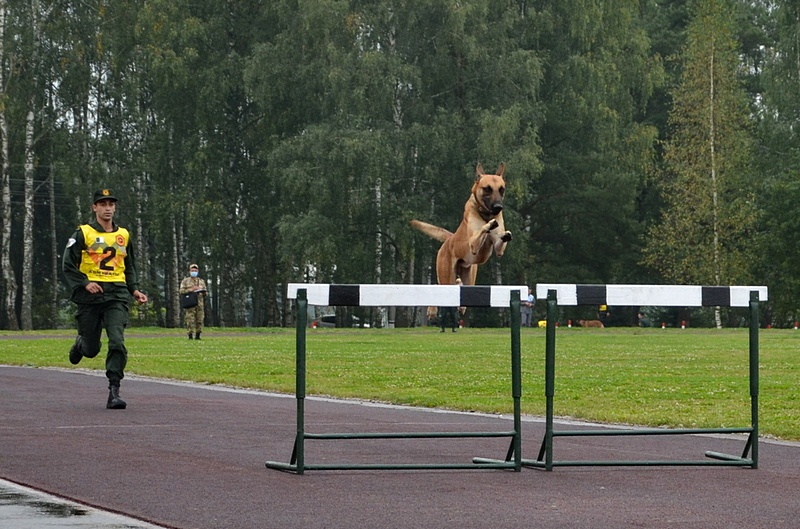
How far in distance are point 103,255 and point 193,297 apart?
1849 cm

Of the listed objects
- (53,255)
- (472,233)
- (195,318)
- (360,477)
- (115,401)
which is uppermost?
(53,255)

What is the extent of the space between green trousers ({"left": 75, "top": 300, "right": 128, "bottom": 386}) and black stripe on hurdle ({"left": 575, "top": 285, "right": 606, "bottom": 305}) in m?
5.80

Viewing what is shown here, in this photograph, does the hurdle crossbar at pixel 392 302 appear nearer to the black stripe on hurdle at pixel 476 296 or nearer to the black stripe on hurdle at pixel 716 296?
the black stripe on hurdle at pixel 476 296

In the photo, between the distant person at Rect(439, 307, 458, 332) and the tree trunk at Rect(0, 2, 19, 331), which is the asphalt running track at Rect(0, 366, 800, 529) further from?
the tree trunk at Rect(0, 2, 19, 331)

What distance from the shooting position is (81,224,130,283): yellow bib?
14.4 metres

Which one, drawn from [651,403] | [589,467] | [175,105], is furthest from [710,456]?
[175,105]

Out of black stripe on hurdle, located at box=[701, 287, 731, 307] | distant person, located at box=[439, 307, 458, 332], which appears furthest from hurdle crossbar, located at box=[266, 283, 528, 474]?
distant person, located at box=[439, 307, 458, 332]

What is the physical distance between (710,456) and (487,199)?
20873 millimetres

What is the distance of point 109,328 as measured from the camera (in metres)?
14.5

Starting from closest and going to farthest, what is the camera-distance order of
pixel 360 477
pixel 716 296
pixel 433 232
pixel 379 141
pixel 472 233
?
1. pixel 360 477
2. pixel 716 296
3. pixel 472 233
4. pixel 433 232
5. pixel 379 141

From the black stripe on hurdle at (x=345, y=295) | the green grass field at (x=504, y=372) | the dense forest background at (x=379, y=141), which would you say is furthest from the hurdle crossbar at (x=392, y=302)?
the dense forest background at (x=379, y=141)

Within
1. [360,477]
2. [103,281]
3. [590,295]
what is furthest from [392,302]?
[103,281]

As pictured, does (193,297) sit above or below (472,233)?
below

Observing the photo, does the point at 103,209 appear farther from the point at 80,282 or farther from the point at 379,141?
the point at 379,141
